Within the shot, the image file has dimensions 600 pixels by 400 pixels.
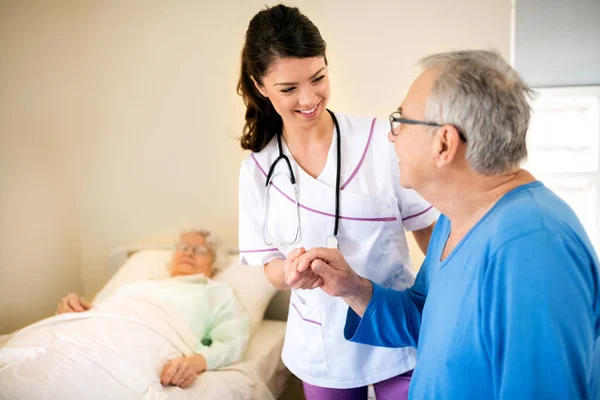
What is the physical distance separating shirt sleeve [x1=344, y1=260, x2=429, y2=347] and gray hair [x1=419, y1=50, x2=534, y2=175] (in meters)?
0.44

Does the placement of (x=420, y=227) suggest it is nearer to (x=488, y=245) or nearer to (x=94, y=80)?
(x=488, y=245)

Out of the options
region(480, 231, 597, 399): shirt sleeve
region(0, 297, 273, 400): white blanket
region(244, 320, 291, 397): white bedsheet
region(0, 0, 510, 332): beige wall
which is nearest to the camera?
region(480, 231, 597, 399): shirt sleeve

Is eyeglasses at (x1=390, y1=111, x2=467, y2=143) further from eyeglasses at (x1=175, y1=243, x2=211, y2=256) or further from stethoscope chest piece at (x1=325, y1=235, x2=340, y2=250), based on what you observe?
eyeglasses at (x1=175, y1=243, x2=211, y2=256)

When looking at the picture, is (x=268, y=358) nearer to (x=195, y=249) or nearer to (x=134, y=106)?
(x=195, y=249)

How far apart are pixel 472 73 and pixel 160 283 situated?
1.82 m

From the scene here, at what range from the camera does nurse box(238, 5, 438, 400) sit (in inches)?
57.6

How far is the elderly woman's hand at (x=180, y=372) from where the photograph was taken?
1910 millimetres

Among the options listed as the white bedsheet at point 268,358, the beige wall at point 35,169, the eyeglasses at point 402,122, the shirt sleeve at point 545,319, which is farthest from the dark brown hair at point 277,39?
the beige wall at point 35,169

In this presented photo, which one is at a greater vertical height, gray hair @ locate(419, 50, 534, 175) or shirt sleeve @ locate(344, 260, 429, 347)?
gray hair @ locate(419, 50, 534, 175)

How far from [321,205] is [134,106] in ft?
5.52

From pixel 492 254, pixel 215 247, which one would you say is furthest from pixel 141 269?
pixel 492 254

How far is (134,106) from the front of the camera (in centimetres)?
285

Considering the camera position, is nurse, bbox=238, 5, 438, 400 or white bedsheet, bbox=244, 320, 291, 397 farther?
white bedsheet, bbox=244, 320, 291, 397

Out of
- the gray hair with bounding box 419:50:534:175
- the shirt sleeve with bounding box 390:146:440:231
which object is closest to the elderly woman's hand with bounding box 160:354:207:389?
the shirt sleeve with bounding box 390:146:440:231
